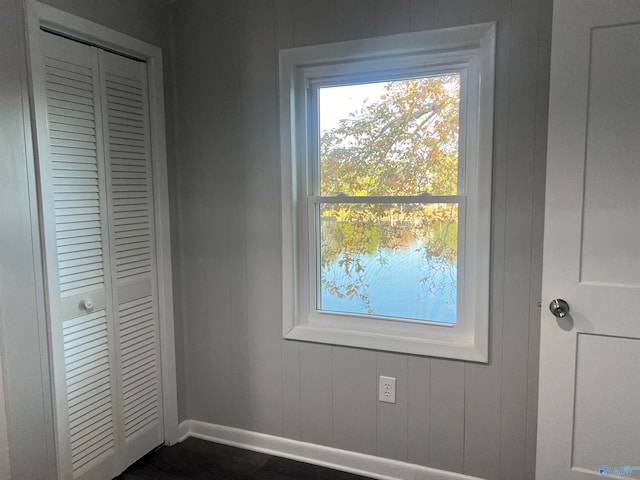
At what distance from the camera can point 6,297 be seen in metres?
1.63

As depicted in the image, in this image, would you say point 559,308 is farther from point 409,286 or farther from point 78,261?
point 78,261

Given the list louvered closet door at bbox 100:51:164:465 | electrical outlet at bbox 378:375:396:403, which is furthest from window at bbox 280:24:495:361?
louvered closet door at bbox 100:51:164:465

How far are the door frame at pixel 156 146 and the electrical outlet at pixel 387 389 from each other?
1092 mm

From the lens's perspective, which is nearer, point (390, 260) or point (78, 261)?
point (78, 261)

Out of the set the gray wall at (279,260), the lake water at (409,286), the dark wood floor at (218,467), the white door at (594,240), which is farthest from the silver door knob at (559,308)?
the dark wood floor at (218,467)

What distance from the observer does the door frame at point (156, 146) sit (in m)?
1.73

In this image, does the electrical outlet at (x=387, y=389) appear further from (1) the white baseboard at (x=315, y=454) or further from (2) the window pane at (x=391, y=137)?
(2) the window pane at (x=391, y=137)

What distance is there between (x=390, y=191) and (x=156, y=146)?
3.81 feet

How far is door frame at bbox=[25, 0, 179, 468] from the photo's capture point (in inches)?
68.0

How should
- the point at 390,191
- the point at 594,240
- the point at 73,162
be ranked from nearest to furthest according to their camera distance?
the point at 594,240, the point at 73,162, the point at 390,191

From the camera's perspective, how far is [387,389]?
212cm

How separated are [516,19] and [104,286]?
6.64 feet

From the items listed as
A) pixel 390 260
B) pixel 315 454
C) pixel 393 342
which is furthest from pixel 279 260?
pixel 315 454

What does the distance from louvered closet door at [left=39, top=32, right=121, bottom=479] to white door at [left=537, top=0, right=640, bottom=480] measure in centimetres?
181
